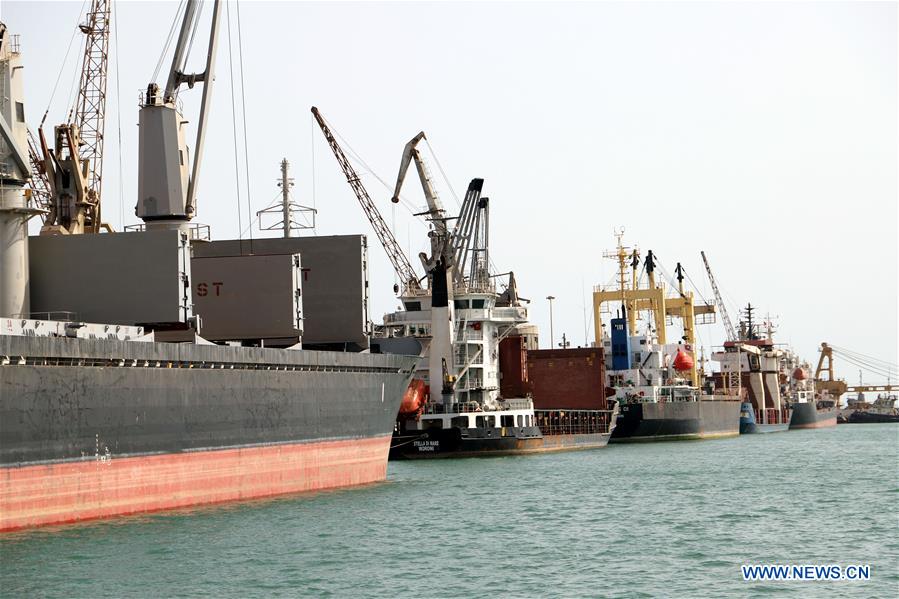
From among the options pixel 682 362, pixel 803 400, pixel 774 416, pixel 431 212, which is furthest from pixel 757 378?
pixel 431 212

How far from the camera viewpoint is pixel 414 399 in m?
58.5

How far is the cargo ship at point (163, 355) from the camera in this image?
27.2 m

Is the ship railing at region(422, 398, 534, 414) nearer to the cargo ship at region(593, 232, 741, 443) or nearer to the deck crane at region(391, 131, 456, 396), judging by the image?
the deck crane at region(391, 131, 456, 396)

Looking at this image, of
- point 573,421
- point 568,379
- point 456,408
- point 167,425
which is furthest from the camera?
point 568,379

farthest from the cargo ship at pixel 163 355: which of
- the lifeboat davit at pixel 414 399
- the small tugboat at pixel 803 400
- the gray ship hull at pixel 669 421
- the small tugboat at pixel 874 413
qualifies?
the small tugboat at pixel 874 413

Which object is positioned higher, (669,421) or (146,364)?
(146,364)

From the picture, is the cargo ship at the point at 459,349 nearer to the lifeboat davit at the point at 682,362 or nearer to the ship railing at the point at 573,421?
the ship railing at the point at 573,421

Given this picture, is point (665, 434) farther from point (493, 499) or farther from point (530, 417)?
point (493, 499)

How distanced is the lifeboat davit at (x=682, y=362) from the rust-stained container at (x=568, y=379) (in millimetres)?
15266

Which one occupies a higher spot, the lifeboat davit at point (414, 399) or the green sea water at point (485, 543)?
the lifeboat davit at point (414, 399)

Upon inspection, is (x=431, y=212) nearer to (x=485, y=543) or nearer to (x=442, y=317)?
(x=442, y=317)

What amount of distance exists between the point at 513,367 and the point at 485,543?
4273 centimetres

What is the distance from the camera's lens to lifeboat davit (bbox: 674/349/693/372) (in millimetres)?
91188

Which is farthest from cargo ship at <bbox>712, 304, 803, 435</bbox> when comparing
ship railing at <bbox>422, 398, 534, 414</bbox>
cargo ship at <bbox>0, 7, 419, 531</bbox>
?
cargo ship at <bbox>0, 7, 419, 531</bbox>
